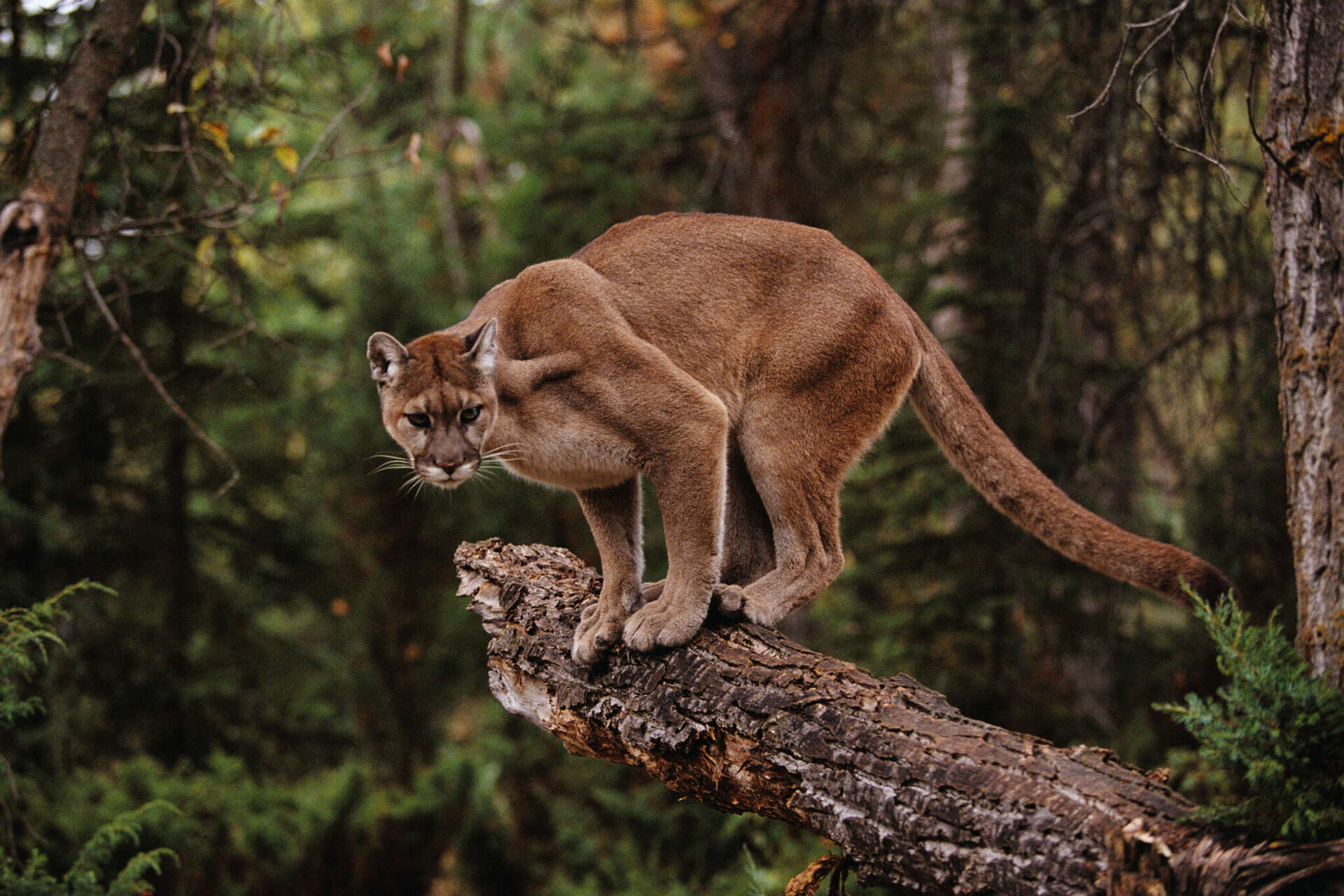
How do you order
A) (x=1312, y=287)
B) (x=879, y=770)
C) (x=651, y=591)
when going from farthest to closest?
1. (x=651, y=591)
2. (x=1312, y=287)
3. (x=879, y=770)

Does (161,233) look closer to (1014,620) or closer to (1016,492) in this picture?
(1016,492)

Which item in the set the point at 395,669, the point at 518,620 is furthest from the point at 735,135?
the point at 395,669

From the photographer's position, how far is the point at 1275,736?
2703 mm

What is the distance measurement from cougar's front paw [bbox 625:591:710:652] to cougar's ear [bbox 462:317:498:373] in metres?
1.22

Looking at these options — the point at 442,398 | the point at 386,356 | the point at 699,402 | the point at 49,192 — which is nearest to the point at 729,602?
the point at 699,402

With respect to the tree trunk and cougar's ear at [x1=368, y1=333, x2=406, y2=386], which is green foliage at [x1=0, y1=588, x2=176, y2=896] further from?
the tree trunk

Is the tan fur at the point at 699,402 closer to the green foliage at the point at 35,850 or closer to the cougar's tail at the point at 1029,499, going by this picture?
the cougar's tail at the point at 1029,499

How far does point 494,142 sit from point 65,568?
565 centimetres

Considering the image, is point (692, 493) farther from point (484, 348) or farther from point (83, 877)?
point (83, 877)

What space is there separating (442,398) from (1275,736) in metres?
3.09

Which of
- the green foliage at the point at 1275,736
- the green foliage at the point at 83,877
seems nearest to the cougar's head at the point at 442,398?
the green foliage at the point at 83,877

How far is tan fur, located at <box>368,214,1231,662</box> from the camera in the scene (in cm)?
418

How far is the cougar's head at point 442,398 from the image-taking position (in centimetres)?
408

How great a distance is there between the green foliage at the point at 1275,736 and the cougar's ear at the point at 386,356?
10.4 feet
